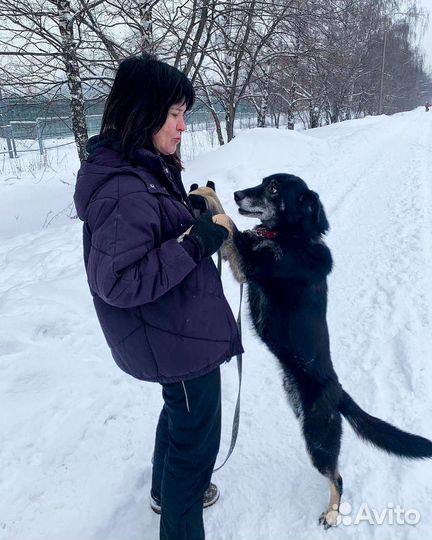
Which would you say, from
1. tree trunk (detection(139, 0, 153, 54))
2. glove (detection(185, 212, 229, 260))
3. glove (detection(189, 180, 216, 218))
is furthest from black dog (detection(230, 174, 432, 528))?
tree trunk (detection(139, 0, 153, 54))

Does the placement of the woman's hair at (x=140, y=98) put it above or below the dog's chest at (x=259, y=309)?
above

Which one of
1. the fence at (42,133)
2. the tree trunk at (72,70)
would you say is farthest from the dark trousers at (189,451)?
the fence at (42,133)

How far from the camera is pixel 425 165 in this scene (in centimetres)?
1005

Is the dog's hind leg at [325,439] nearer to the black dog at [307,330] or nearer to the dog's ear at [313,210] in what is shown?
the black dog at [307,330]

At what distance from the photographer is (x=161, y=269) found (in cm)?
125

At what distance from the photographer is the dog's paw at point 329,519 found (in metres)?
1.95

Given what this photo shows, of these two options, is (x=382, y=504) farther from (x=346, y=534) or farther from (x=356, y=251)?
(x=356, y=251)

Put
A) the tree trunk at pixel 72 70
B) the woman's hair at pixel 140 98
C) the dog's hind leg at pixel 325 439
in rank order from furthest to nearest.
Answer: the tree trunk at pixel 72 70
the dog's hind leg at pixel 325 439
the woman's hair at pixel 140 98

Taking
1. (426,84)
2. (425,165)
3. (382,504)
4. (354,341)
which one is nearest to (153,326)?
(382,504)

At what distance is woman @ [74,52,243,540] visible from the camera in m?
1.24

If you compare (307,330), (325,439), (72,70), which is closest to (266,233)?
(307,330)

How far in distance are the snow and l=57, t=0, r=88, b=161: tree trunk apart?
116 inches

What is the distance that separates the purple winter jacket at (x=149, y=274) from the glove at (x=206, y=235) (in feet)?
0.10

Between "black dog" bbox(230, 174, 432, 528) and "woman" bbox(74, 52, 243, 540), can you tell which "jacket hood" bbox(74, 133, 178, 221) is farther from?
"black dog" bbox(230, 174, 432, 528)
